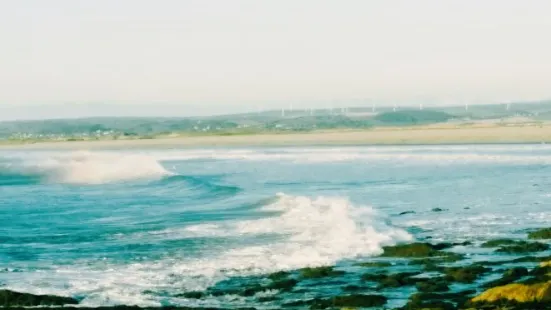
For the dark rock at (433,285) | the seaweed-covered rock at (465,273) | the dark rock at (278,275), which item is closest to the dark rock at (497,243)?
the seaweed-covered rock at (465,273)

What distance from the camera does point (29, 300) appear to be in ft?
67.3

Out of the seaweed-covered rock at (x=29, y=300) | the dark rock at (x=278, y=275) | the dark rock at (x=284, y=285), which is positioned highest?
the seaweed-covered rock at (x=29, y=300)

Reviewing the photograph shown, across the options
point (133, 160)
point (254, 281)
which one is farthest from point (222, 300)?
point (133, 160)

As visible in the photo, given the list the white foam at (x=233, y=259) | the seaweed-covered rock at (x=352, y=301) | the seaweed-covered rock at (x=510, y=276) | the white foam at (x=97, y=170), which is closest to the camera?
the seaweed-covered rock at (x=352, y=301)

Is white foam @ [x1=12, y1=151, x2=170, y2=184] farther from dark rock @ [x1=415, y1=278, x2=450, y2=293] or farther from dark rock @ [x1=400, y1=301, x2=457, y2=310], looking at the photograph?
dark rock @ [x1=400, y1=301, x2=457, y2=310]

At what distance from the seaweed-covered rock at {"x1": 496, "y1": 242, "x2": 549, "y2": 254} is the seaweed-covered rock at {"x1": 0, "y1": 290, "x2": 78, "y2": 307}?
12203mm

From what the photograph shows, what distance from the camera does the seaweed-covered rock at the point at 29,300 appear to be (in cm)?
2031

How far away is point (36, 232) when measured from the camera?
122 feet

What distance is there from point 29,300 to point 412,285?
8.33 m

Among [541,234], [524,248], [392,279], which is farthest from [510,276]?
[541,234]

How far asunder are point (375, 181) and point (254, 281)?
40481mm

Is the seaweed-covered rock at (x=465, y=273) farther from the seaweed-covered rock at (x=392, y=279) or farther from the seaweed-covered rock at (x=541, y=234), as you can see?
the seaweed-covered rock at (x=541, y=234)

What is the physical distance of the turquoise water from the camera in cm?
2497

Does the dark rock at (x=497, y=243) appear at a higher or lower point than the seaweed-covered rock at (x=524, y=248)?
lower
